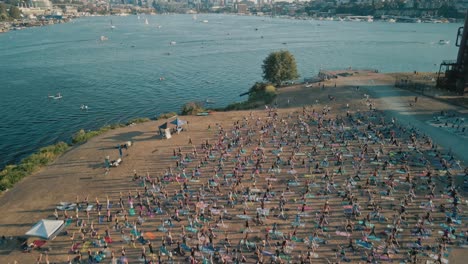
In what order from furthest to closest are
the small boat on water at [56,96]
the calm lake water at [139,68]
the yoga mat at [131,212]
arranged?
the small boat on water at [56,96]
the calm lake water at [139,68]
the yoga mat at [131,212]

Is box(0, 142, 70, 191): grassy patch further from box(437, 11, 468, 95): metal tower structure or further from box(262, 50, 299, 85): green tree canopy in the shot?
box(437, 11, 468, 95): metal tower structure

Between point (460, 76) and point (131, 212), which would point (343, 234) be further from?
point (460, 76)

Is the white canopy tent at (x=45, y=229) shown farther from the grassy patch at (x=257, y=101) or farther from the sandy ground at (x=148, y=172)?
the grassy patch at (x=257, y=101)

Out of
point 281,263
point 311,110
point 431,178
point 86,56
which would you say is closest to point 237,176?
point 281,263

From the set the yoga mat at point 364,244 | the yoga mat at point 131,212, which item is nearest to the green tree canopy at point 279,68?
the yoga mat at point 131,212

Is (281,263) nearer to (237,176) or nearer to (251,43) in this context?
(237,176)

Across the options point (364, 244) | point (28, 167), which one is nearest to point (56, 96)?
point (28, 167)

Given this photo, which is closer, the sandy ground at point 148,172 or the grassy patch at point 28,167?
the sandy ground at point 148,172
